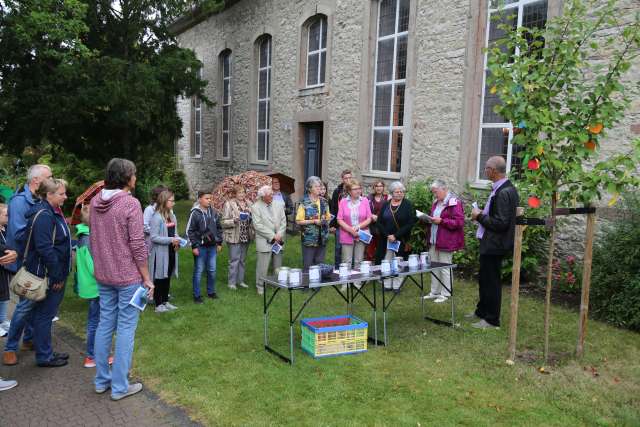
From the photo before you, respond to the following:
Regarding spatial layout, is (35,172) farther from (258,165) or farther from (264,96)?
(264,96)

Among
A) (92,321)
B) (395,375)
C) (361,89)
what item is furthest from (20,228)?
(361,89)

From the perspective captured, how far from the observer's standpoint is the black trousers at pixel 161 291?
698 centimetres

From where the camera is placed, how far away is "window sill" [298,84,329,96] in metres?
13.4

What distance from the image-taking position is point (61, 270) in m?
4.81

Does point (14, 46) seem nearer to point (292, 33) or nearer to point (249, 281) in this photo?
point (292, 33)

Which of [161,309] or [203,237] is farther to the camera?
[203,237]

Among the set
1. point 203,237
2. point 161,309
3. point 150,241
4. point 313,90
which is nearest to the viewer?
point 150,241

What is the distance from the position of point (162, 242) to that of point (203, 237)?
2.67 feet

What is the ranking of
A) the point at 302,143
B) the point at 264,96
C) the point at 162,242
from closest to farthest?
the point at 162,242, the point at 302,143, the point at 264,96

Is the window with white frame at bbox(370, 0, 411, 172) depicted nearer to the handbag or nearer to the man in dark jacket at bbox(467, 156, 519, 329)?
the man in dark jacket at bbox(467, 156, 519, 329)

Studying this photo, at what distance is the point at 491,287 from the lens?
245 inches

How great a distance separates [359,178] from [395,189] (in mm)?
4696

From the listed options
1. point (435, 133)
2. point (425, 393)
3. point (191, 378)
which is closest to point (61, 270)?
point (191, 378)

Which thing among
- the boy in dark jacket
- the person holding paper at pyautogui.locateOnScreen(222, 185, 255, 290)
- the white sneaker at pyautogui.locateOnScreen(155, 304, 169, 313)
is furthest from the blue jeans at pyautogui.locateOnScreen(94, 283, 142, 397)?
the person holding paper at pyautogui.locateOnScreen(222, 185, 255, 290)
